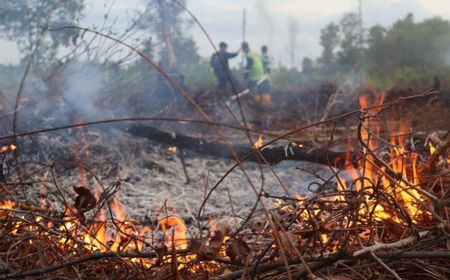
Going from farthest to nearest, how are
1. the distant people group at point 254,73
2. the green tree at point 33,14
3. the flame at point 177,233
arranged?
the distant people group at point 254,73 < the green tree at point 33,14 < the flame at point 177,233

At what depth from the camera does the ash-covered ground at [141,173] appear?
4787 millimetres

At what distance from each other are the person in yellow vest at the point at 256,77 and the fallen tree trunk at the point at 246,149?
706cm

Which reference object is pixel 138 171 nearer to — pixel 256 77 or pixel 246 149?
pixel 246 149

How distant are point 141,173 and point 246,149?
154 centimetres

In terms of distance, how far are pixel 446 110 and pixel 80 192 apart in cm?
896

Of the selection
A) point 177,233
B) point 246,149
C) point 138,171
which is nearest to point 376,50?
point 246,149

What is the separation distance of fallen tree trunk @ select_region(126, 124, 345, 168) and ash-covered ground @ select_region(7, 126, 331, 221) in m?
0.29

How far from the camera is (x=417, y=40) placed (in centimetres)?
1664

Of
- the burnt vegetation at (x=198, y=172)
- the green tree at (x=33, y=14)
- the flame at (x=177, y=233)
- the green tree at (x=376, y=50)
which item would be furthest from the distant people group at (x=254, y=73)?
the flame at (x=177, y=233)

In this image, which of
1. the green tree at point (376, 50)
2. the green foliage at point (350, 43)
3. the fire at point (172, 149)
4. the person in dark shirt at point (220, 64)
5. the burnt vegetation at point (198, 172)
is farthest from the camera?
the green foliage at point (350, 43)

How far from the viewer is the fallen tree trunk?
4673 mm

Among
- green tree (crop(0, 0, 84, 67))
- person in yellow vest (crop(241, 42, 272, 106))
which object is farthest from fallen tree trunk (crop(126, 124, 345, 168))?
person in yellow vest (crop(241, 42, 272, 106))

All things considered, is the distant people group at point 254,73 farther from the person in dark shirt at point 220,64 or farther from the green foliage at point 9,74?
the green foliage at point 9,74

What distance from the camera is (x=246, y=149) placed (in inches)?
226
